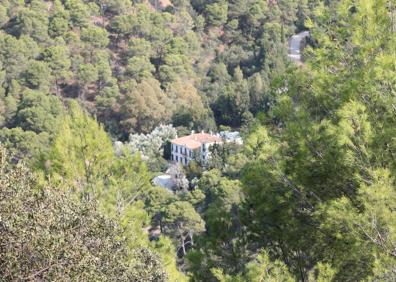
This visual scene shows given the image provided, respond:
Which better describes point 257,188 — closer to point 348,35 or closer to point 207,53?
point 348,35

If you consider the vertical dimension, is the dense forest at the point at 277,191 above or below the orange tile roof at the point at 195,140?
above

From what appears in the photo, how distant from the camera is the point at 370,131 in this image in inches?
199

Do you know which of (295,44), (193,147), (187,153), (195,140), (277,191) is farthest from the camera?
(295,44)

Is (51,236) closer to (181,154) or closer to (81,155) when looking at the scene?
(81,155)

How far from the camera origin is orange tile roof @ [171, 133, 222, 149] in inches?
1293

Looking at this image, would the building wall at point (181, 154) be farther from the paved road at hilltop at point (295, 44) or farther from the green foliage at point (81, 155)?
Result: the green foliage at point (81, 155)

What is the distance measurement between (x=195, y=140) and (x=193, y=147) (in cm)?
105

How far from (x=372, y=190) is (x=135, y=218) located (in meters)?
4.11

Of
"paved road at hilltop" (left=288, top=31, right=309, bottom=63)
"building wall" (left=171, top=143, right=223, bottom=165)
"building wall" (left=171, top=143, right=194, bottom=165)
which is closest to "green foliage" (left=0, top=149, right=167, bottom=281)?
"building wall" (left=171, top=143, right=223, bottom=165)

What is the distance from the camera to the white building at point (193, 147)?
3219cm

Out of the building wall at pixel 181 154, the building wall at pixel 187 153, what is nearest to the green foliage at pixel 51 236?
the building wall at pixel 187 153

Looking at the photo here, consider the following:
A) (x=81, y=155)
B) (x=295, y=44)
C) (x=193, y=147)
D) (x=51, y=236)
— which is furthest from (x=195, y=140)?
(x=51, y=236)

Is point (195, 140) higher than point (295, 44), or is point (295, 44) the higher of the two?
point (295, 44)

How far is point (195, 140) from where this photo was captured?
33.4 m
